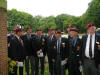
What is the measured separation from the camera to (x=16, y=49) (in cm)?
567

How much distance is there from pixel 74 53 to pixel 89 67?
91cm

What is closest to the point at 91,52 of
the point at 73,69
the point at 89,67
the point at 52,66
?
the point at 89,67

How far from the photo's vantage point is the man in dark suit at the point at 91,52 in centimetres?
459

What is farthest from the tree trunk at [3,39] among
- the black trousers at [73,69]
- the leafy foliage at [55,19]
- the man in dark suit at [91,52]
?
the leafy foliage at [55,19]

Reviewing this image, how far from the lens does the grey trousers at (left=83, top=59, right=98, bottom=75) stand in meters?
4.65

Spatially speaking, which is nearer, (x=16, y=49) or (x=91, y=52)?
(x=91, y=52)

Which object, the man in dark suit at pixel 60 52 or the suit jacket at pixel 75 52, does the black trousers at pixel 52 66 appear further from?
the suit jacket at pixel 75 52

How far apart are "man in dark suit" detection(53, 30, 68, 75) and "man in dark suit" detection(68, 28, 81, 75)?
42 cm

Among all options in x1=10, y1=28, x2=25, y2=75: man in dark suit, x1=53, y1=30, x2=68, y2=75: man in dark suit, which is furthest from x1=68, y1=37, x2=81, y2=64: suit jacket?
x1=10, y1=28, x2=25, y2=75: man in dark suit

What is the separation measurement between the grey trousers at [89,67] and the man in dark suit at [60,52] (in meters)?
1.22

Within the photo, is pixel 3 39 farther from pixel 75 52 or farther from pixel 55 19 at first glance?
pixel 55 19

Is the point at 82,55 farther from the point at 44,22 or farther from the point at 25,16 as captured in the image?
the point at 44,22

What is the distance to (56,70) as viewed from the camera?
6.40 m

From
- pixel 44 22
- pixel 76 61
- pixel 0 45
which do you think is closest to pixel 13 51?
pixel 0 45
